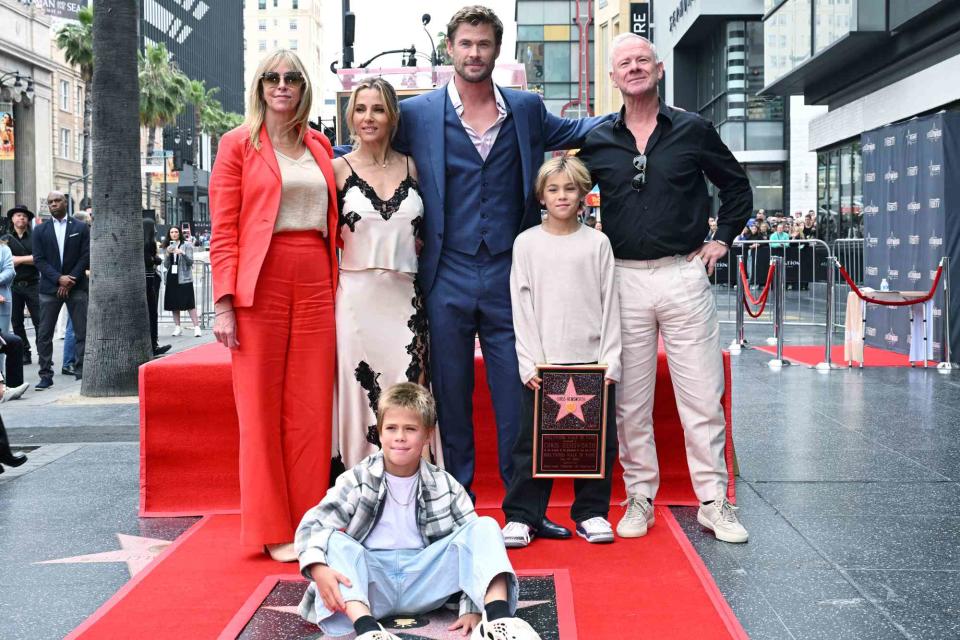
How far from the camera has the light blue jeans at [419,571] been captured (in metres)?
3.65

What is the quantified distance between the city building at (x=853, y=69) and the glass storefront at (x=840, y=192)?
23 mm

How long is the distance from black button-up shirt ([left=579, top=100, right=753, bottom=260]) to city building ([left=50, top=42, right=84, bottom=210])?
201ft

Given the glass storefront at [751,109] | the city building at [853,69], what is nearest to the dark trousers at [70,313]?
the city building at [853,69]

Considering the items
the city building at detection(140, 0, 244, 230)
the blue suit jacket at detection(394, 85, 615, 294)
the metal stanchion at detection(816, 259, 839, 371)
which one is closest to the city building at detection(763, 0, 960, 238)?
the metal stanchion at detection(816, 259, 839, 371)

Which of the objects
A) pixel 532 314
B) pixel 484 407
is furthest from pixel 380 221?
pixel 484 407

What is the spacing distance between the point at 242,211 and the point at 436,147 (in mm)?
919

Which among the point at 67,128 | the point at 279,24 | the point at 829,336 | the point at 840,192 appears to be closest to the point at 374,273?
the point at 829,336

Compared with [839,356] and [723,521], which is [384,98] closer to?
[723,521]

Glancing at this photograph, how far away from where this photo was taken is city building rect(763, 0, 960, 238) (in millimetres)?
16078

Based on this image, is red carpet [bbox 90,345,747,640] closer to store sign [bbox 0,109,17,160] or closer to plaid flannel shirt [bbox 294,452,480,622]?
plaid flannel shirt [bbox 294,452,480,622]

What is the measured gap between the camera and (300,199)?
474 cm

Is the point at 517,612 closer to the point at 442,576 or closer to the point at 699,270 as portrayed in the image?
the point at 442,576

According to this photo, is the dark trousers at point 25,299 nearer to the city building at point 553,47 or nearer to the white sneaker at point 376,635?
the white sneaker at point 376,635

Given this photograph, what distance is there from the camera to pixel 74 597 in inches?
167
